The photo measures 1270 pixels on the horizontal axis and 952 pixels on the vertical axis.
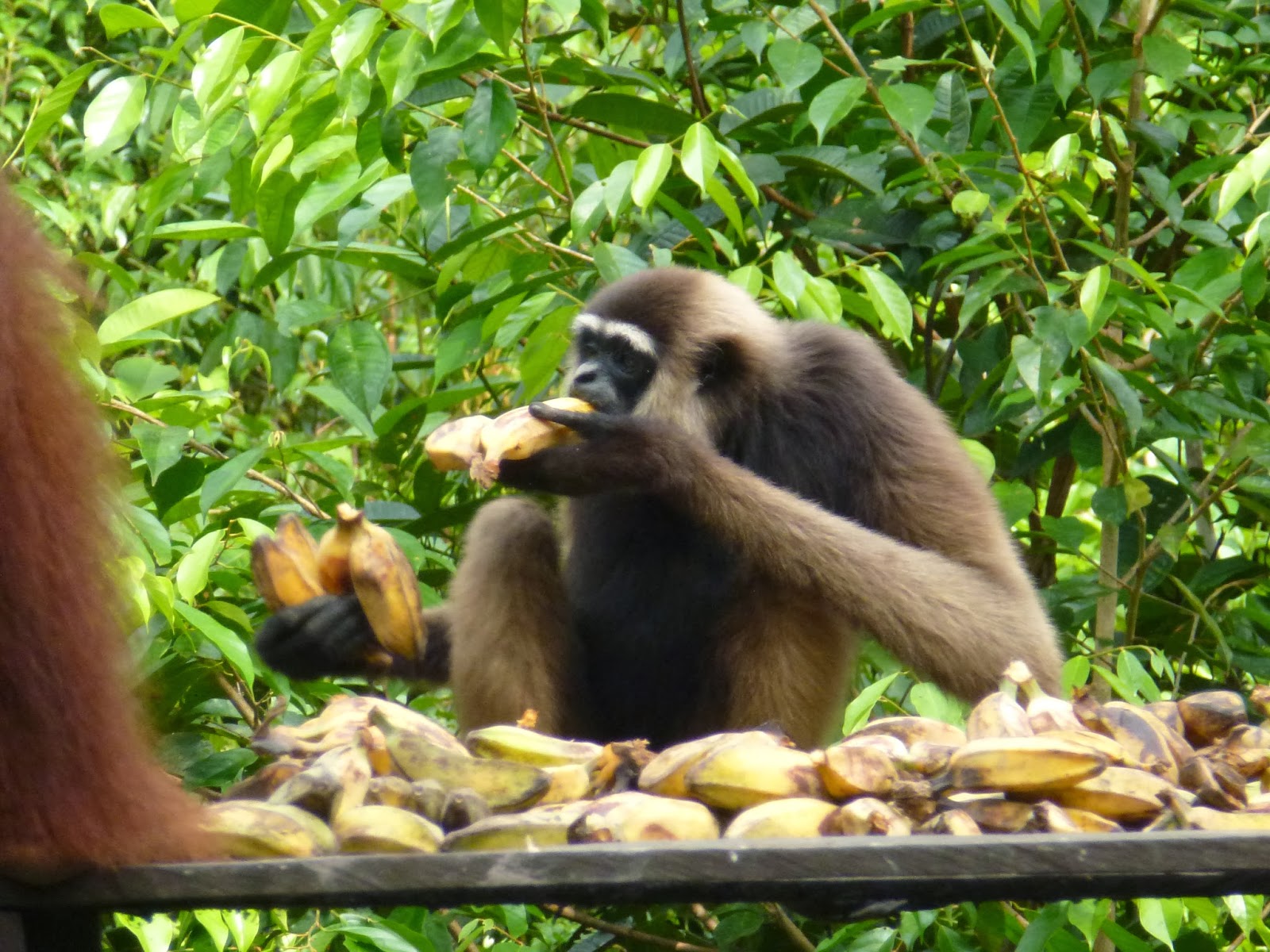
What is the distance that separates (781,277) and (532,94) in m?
0.76

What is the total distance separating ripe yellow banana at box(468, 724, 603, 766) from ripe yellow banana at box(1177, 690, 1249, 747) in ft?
3.06

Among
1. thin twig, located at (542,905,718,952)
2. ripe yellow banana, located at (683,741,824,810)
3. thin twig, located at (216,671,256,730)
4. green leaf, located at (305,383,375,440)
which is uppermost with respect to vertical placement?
ripe yellow banana, located at (683,741,824,810)

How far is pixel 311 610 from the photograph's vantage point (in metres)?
2.88

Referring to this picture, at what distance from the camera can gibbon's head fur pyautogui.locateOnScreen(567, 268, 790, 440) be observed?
3.20 m

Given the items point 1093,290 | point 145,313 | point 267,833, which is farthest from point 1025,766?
point 145,313

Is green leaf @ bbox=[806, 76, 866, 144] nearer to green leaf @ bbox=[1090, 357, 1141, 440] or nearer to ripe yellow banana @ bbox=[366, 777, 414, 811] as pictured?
green leaf @ bbox=[1090, 357, 1141, 440]

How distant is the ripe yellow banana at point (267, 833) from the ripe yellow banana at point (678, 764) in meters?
0.43

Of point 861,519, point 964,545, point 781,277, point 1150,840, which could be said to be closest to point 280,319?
point 781,277

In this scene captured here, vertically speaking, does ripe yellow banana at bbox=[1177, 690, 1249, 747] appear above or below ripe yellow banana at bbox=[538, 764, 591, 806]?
above

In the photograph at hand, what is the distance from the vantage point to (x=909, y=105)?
127 inches

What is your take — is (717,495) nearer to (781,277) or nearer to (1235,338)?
(781,277)

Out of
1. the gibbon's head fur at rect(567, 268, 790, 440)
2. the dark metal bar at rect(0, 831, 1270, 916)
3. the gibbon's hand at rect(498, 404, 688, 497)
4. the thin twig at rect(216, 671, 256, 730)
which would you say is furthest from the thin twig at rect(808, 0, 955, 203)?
the dark metal bar at rect(0, 831, 1270, 916)

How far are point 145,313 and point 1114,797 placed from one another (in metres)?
2.13

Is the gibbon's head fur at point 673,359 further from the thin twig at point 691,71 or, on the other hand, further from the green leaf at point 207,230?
the green leaf at point 207,230
